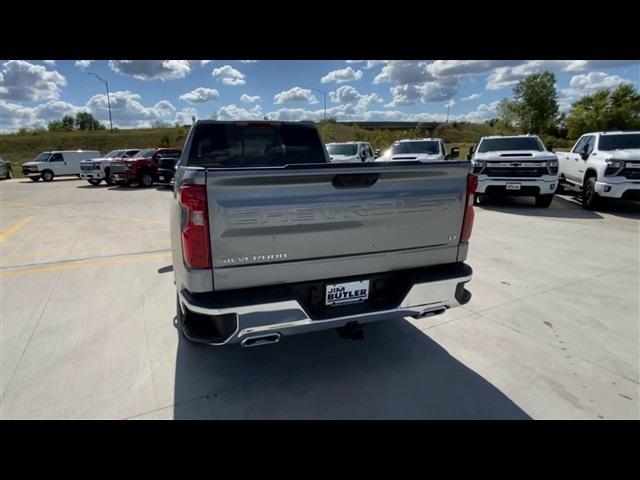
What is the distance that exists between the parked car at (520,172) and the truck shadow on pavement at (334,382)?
26.1 ft

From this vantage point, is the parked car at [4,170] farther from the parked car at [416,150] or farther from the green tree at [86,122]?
the green tree at [86,122]

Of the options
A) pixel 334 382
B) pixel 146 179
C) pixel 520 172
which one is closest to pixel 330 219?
pixel 334 382

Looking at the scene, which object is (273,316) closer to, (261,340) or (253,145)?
(261,340)

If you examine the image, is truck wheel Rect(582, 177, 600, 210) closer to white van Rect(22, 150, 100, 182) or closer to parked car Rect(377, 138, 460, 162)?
parked car Rect(377, 138, 460, 162)

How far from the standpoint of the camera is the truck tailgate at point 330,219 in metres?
2.11

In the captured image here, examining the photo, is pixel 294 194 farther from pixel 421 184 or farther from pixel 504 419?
pixel 504 419

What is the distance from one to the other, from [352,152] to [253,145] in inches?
512

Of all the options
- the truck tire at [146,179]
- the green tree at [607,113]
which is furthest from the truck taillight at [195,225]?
the green tree at [607,113]

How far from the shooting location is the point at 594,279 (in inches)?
191

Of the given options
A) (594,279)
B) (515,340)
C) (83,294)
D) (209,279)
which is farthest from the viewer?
(594,279)

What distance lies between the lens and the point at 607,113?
183 ft

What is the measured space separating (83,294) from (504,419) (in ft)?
15.5

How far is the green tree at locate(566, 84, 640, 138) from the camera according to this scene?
54938 millimetres
